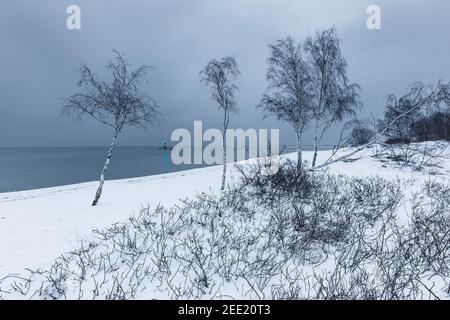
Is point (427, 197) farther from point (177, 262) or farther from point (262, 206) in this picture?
point (177, 262)

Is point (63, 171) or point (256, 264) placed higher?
point (63, 171)

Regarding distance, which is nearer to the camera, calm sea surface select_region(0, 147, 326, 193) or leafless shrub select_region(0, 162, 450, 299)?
leafless shrub select_region(0, 162, 450, 299)

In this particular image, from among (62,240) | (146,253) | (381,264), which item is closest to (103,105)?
(62,240)

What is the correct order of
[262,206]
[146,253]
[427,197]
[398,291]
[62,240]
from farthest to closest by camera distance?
[427,197], [262,206], [62,240], [146,253], [398,291]

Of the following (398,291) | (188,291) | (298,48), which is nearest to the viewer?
(398,291)

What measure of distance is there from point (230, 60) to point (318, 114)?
7.86 metres

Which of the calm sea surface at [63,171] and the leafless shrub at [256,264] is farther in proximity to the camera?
the calm sea surface at [63,171]

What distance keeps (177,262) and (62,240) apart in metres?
4.21

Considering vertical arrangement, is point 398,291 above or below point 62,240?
above

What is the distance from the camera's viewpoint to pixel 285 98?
15.8 meters

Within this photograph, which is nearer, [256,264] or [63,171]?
[256,264]

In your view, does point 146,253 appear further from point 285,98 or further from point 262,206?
point 285,98

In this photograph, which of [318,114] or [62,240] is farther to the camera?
[318,114]

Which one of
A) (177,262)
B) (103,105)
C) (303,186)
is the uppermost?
(103,105)
